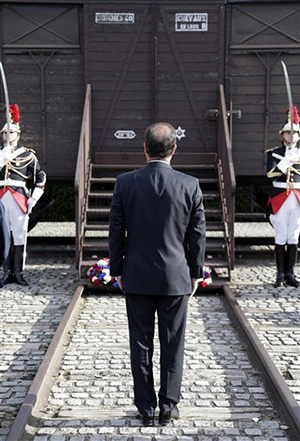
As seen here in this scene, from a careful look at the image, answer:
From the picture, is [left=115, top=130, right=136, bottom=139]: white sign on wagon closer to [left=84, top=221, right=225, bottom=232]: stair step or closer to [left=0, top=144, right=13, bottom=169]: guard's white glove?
[left=84, top=221, right=225, bottom=232]: stair step

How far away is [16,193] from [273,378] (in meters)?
4.51

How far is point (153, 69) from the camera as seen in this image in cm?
892

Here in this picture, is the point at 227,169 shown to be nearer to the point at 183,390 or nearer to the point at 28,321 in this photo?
the point at 28,321

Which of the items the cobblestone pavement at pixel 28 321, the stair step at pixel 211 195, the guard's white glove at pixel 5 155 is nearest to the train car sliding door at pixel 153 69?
the stair step at pixel 211 195

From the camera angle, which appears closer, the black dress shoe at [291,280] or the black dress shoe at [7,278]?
the black dress shoe at [291,280]

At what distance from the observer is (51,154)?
Answer: 30.2ft

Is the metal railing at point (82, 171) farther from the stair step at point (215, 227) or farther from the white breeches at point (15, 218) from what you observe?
the stair step at point (215, 227)

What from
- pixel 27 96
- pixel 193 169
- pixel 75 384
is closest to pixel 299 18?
pixel 193 169

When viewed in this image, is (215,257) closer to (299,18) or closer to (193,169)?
(193,169)

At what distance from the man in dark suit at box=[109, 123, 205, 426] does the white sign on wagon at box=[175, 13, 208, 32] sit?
5.62 metres

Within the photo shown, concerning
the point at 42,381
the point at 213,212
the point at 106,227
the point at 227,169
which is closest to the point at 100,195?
the point at 106,227

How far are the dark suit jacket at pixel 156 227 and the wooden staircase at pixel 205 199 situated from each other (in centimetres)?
374

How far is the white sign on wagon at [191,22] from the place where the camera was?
882 cm

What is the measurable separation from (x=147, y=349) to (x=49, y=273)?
496 centimetres
